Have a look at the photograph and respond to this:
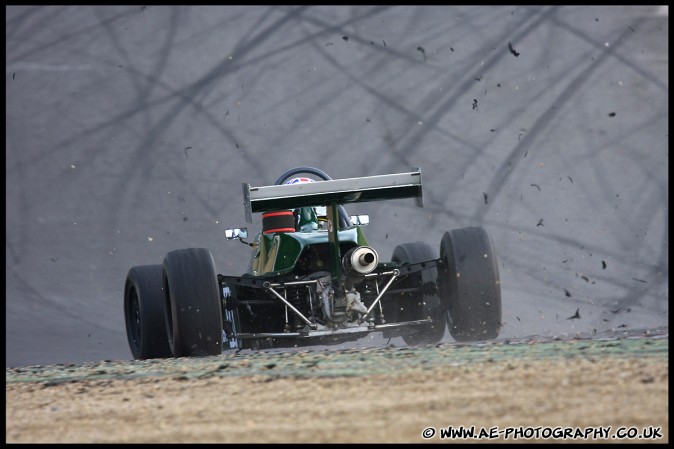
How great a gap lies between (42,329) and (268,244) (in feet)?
13.6

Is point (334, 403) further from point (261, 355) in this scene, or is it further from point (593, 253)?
point (593, 253)

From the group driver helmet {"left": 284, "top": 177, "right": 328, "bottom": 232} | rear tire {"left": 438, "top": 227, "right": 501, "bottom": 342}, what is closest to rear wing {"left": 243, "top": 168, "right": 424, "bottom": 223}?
rear tire {"left": 438, "top": 227, "right": 501, "bottom": 342}

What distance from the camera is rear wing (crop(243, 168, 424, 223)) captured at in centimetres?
866

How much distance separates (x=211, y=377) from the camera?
6957mm

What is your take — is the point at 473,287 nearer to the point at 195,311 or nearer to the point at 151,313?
the point at 195,311

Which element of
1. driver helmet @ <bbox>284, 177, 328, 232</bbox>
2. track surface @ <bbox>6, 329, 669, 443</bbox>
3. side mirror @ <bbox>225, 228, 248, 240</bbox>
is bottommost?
track surface @ <bbox>6, 329, 669, 443</bbox>

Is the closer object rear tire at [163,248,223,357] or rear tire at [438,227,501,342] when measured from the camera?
rear tire at [163,248,223,357]

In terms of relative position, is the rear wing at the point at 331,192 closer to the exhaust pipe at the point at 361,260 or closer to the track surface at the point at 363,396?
the exhaust pipe at the point at 361,260

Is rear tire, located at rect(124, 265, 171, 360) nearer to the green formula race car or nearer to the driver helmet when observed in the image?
the green formula race car

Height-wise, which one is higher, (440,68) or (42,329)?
(440,68)

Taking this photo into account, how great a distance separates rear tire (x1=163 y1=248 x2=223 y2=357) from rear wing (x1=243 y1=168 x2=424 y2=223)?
0.56 meters

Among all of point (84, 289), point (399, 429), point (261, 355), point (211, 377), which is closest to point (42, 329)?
point (84, 289)

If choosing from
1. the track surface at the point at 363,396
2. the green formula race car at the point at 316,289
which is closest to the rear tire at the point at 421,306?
the green formula race car at the point at 316,289

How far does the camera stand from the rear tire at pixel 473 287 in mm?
9039
